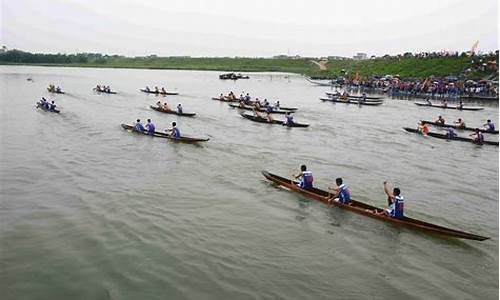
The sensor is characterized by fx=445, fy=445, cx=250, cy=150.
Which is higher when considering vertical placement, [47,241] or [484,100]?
[484,100]

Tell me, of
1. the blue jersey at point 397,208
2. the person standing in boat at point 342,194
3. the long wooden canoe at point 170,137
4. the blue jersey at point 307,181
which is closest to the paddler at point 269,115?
the long wooden canoe at point 170,137

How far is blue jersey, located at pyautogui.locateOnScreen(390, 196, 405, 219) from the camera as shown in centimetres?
1716

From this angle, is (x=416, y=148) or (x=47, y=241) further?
(x=416, y=148)

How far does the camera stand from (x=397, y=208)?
1722 cm

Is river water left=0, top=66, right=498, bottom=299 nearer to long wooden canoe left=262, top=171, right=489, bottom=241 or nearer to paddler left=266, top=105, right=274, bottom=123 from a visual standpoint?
long wooden canoe left=262, top=171, right=489, bottom=241

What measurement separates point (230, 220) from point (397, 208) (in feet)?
21.6

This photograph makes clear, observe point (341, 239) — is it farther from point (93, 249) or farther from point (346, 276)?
point (93, 249)

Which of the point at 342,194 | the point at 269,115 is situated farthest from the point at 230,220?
the point at 269,115

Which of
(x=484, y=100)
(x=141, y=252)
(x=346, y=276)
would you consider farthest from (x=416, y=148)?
(x=484, y=100)

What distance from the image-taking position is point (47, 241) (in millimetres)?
15484

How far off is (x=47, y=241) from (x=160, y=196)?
5.96 m

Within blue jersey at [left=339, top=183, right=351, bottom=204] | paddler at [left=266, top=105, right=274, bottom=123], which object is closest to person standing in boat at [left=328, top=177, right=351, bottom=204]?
blue jersey at [left=339, top=183, right=351, bottom=204]

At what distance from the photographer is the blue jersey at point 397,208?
17156 millimetres

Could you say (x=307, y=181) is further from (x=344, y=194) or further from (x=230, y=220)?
(x=230, y=220)
